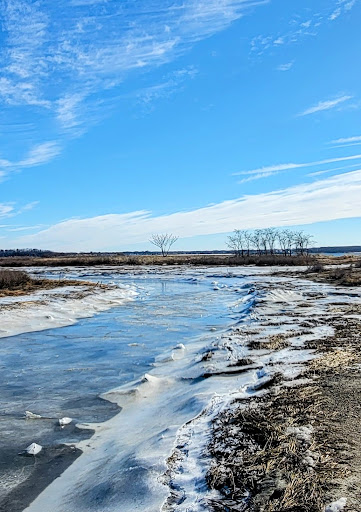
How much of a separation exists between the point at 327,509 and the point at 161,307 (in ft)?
50.5

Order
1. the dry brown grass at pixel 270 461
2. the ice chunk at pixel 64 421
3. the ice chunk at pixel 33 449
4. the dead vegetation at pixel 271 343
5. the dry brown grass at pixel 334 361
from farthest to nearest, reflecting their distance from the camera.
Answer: the dead vegetation at pixel 271 343
the dry brown grass at pixel 334 361
the ice chunk at pixel 64 421
the ice chunk at pixel 33 449
the dry brown grass at pixel 270 461

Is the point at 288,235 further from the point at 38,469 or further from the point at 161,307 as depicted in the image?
the point at 38,469

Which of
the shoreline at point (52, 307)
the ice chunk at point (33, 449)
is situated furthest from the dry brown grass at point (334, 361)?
the shoreline at point (52, 307)

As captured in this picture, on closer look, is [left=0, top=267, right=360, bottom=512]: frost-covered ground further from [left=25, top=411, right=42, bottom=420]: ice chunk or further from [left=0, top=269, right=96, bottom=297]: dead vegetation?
[left=0, top=269, right=96, bottom=297]: dead vegetation

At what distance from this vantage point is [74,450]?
4.90 meters

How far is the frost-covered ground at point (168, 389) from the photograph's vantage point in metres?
3.66

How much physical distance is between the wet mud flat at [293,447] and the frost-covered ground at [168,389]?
178 mm

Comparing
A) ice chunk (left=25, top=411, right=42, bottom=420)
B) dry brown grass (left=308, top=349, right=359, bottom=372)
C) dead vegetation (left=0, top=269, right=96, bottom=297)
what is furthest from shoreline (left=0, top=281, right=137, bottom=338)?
dry brown grass (left=308, top=349, right=359, bottom=372)

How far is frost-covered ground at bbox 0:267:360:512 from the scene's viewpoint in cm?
366

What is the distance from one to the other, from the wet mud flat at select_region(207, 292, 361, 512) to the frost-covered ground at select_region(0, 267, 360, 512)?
0.18 meters

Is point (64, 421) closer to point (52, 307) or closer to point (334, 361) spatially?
point (334, 361)

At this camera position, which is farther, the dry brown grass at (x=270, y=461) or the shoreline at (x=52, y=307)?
the shoreline at (x=52, y=307)

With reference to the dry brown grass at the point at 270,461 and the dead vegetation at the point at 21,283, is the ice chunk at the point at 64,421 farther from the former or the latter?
the dead vegetation at the point at 21,283

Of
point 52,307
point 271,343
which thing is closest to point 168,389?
point 271,343
